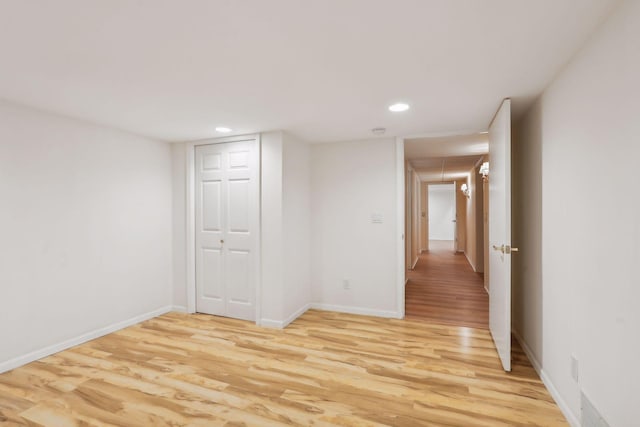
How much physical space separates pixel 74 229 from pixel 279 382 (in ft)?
8.17

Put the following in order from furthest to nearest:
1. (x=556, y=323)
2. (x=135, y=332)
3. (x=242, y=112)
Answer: (x=135, y=332) → (x=242, y=112) → (x=556, y=323)

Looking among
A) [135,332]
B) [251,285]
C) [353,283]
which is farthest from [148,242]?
[353,283]

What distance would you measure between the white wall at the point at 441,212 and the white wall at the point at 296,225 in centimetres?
1087

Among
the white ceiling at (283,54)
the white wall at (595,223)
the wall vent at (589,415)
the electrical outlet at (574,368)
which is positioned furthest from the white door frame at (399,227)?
the wall vent at (589,415)

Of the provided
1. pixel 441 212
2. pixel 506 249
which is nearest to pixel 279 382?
pixel 506 249

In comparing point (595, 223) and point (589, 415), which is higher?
point (595, 223)

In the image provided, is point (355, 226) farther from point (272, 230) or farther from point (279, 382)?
point (279, 382)

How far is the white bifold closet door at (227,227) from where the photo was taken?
12.3 ft

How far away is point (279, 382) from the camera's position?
2404 mm

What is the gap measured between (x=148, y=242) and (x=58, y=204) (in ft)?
3.61

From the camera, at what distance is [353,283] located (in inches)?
161

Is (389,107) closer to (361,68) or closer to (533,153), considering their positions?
(361,68)

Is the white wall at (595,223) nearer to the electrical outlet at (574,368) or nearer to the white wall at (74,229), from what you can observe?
the electrical outlet at (574,368)

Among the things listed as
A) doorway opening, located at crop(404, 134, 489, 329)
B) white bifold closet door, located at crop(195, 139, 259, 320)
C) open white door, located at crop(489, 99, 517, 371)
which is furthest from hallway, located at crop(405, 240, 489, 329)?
white bifold closet door, located at crop(195, 139, 259, 320)
